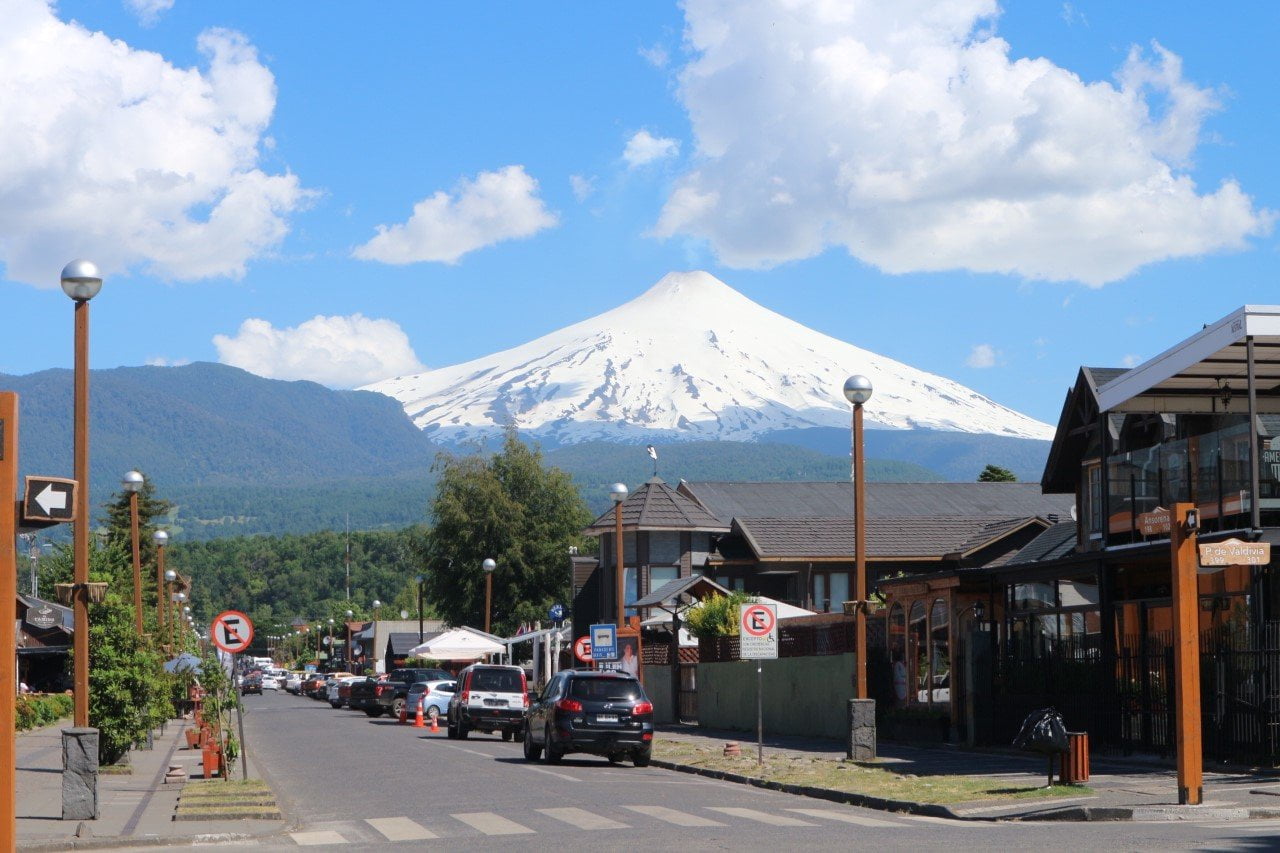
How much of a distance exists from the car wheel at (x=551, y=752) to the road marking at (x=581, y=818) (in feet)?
29.8

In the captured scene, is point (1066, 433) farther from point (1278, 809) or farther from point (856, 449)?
point (1278, 809)

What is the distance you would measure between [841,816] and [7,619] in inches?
384

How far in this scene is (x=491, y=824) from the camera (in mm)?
17688

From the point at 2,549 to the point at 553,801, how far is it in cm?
982

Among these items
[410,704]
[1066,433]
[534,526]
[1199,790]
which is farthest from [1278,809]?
[534,526]

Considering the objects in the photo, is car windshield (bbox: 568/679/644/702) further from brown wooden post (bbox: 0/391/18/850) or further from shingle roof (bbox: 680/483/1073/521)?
shingle roof (bbox: 680/483/1073/521)

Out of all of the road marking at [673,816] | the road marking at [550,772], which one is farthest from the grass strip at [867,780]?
the road marking at [673,816]

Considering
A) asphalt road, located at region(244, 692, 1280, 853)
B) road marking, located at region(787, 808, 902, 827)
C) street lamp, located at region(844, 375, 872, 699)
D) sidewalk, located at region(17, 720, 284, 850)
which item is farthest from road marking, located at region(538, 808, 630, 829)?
street lamp, located at region(844, 375, 872, 699)

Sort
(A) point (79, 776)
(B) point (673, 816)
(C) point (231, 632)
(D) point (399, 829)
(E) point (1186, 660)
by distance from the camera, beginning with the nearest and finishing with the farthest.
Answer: (D) point (399, 829) → (B) point (673, 816) → (E) point (1186, 660) → (A) point (79, 776) → (C) point (231, 632)

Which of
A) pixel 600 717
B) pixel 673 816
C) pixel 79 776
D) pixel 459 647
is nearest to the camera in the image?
pixel 673 816

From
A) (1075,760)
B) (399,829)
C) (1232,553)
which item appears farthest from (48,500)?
(1232,553)

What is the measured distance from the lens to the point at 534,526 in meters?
88.6

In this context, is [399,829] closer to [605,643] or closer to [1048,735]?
[1048,735]

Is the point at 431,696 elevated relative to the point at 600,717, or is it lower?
lower
